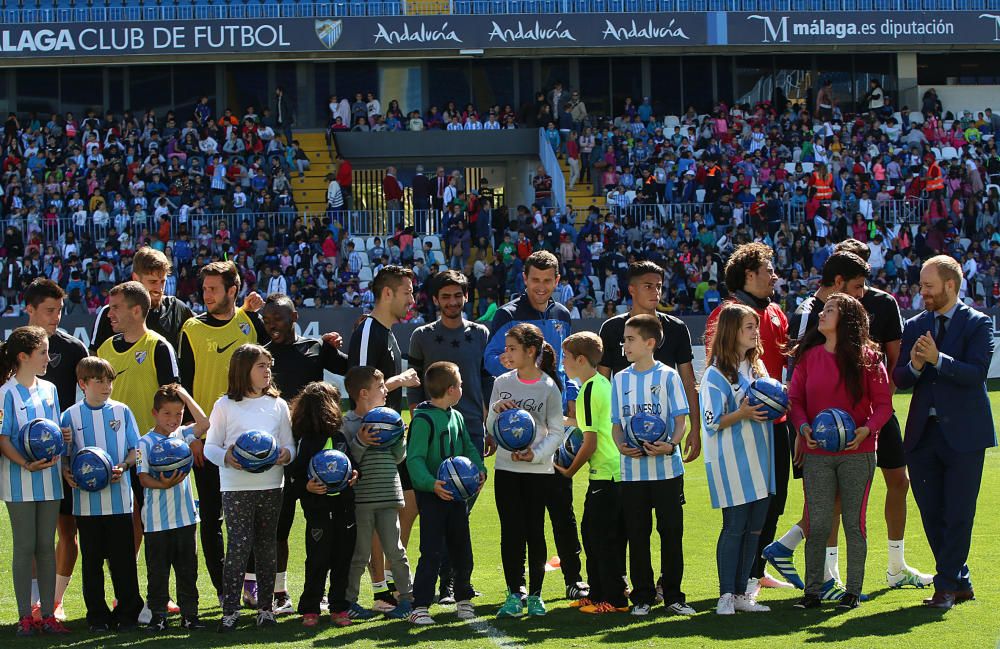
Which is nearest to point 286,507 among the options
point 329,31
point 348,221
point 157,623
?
point 157,623

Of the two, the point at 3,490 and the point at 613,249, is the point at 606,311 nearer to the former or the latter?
the point at 613,249

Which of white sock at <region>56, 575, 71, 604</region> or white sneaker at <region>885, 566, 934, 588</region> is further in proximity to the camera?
white sneaker at <region>885, 566, 934, 588</region>

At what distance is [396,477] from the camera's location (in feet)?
25.7

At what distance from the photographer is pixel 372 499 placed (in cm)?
772

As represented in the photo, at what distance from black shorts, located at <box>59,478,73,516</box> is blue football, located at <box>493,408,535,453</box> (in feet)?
8.07

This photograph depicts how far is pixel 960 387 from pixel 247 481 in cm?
398

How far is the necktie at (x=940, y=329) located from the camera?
775 centimetres

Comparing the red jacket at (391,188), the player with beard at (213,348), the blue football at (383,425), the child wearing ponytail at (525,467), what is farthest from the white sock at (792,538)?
the red jacket at (391,188)

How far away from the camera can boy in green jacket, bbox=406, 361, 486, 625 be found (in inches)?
295

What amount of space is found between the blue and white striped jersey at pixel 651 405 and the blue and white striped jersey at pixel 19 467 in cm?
309

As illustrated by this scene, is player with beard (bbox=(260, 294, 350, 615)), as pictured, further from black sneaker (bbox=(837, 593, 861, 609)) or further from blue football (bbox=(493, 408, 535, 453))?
black sneaker (bbox=(837, 593, 861, 609))

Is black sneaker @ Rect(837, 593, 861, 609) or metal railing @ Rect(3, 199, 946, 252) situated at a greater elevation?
metal railing @ Rect(3, 199, 946, 252)

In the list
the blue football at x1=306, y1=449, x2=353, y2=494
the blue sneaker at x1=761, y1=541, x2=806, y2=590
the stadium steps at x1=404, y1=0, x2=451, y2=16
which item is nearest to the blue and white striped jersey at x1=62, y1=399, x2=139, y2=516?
the blue football at x1=306, y1=449, x2=353, y2=494

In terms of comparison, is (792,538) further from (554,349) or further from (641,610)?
(554,349)
